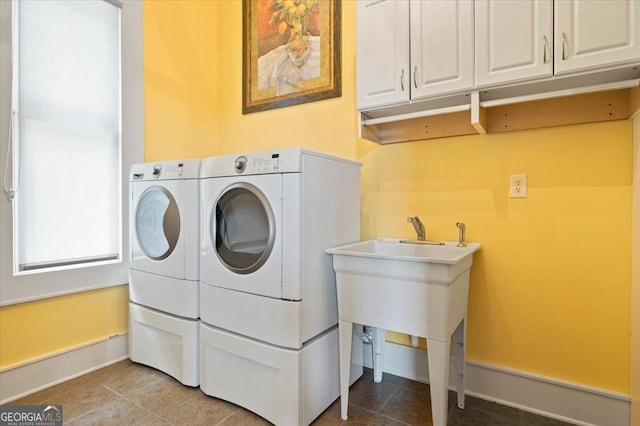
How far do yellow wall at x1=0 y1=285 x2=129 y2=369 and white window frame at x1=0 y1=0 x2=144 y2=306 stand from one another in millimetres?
62

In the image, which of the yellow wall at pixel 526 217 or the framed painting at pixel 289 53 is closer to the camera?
the yellow wall at pixel 526 217

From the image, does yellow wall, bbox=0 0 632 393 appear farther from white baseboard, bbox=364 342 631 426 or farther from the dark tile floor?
the dark tile floor

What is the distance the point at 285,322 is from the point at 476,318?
1.08 meters

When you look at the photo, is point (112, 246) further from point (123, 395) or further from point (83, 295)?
point (123, 395)

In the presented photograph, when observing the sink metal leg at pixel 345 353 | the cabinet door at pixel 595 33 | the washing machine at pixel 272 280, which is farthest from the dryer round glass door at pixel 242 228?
the cabinet door at pixel 595 33

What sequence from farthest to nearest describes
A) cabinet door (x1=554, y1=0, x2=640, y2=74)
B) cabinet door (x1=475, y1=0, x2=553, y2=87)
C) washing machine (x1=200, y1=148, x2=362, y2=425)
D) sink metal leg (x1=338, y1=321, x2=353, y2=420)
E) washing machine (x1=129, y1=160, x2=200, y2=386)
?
1. washing machine (x1=129, y1=160, x2=200, y2=386)
2. sink metal leg (x1=338, y1=321, x2=353, y2=420)
3. washing machine (x1=200, y1=148, x2=362, y2=425)
4. cabinet door (x1=475, y1=0, x2=553, y2=87)
5. cabinet door (x1=554, y1=0, x2=640, y2=74)

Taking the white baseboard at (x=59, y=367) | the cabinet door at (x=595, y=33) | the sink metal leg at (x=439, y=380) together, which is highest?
the cabinet door at (x=595, y=33)

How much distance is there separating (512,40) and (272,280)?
1481 mm

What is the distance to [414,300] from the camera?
1.42m

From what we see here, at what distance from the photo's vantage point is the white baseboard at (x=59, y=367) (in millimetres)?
1740

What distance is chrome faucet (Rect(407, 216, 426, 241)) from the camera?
188 cm

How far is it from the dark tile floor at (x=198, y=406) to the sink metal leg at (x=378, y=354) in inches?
1.7

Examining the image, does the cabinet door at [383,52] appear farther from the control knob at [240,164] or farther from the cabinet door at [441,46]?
the control knob at [240,164]

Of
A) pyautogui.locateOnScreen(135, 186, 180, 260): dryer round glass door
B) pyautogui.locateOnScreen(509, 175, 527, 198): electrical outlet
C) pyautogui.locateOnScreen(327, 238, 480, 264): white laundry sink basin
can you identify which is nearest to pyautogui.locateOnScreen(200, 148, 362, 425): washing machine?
pyautogui.locateOnScreen(327, 238, 480, 264): white laundry sink basin
